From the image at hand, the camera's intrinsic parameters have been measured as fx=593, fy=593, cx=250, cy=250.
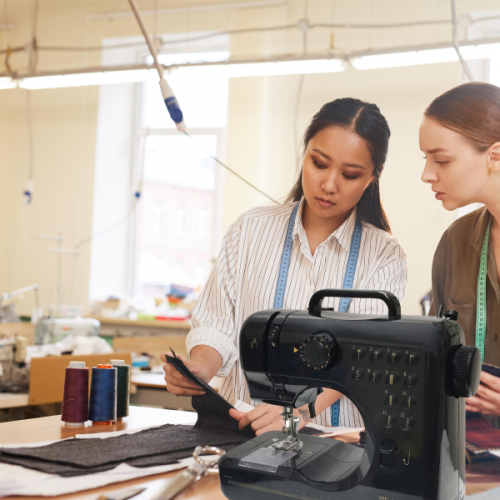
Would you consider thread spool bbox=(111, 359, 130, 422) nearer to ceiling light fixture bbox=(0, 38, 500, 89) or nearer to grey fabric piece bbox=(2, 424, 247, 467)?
grey fabric piece bbox=(2, 424, 247, 467)

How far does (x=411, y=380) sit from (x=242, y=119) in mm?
4182

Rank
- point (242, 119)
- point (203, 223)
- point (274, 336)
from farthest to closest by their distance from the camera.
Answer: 1. point (203, 223)
2. point (242, 119)
3. point (274, 336)

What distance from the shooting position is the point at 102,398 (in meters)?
1.31

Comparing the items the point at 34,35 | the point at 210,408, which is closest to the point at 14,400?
the point at 210,408

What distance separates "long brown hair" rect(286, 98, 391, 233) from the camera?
4.84 feet

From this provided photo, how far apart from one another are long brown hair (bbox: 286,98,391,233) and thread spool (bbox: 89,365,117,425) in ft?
2.52

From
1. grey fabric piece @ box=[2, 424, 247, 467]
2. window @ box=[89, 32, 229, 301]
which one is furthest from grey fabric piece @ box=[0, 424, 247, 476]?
window @ box=[89, 32, 229, 301]

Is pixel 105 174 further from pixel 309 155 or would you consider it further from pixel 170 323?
pixel 309 155

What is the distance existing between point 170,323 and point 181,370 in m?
3.64

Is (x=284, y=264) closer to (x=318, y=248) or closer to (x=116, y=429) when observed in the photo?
(x=318, y=248)

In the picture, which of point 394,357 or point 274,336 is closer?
point 394,357

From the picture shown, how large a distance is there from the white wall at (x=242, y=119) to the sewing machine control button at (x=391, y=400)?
3.30m

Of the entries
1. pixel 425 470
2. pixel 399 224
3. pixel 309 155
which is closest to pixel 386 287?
pixel 309 155

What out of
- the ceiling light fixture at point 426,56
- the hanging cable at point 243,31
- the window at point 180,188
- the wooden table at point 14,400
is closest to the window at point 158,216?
the window at point 180,188
